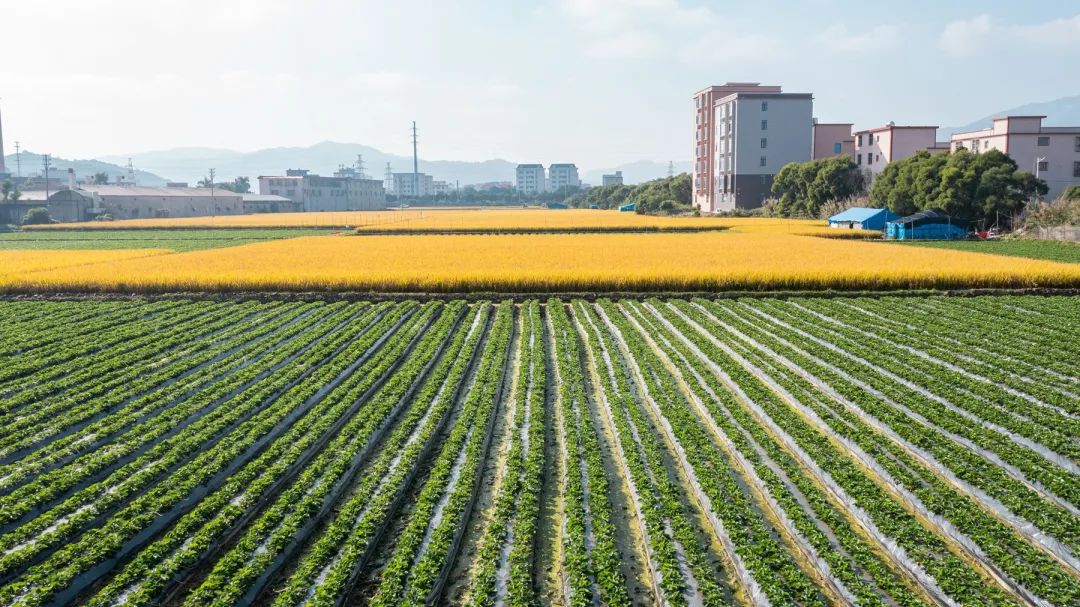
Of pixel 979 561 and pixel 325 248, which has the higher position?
pixel 325 248

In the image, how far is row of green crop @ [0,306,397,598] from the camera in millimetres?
7395

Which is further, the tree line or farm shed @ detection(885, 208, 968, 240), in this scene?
farm shed @ detection(885, 208, 968, 240)

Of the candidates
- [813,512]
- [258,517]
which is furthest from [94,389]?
[813,512]

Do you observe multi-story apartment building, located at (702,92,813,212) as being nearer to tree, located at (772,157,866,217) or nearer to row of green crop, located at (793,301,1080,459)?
tree, located at (772,157,866,217)

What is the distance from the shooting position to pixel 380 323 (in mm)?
20375

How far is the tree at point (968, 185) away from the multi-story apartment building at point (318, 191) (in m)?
107

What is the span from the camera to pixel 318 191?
13938cm

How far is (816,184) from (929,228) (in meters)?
20.2

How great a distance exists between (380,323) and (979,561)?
1594 centimetres

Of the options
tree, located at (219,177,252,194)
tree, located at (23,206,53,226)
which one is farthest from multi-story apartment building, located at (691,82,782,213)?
tree, located at (219,177,252,194)

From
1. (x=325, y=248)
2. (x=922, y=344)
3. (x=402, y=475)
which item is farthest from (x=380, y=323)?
(x=325, y=248)

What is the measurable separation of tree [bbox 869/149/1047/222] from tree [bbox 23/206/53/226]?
84204 millimetres

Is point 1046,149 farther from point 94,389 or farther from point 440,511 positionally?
point 94,389

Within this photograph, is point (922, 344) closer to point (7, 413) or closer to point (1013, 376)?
point (1013, 376)
